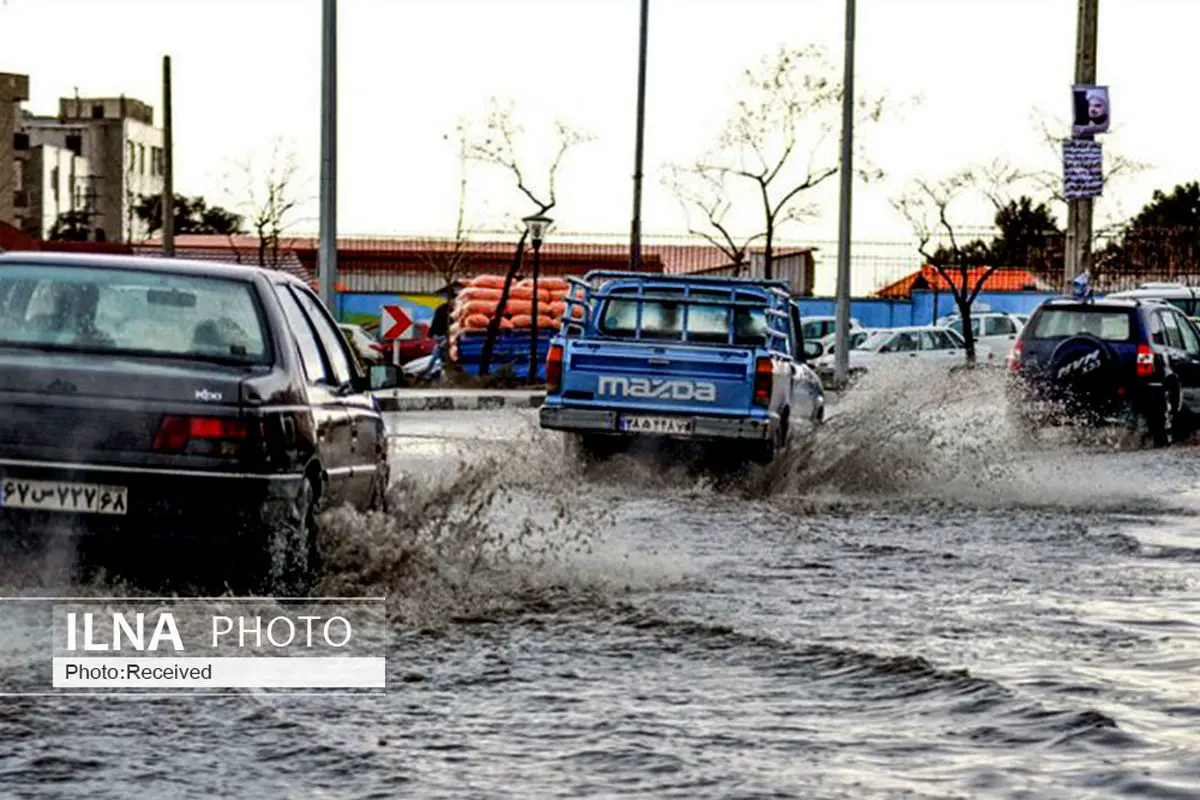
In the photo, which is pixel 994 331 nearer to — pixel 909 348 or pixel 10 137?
pixel 909 348

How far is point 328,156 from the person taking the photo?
97.9 ft

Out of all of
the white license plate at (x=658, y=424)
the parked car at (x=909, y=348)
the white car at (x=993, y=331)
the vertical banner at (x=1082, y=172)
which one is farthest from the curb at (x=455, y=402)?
the white license plate at (x=658, y=424)

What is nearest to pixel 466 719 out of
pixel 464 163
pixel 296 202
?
pixel 464 163

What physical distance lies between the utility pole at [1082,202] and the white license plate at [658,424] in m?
15.9

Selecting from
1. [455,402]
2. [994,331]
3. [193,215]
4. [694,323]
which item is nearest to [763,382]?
[694,323]

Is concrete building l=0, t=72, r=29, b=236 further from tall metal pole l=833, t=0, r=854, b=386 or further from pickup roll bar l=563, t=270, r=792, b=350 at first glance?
pickup roll bar l=563, t=270, r=792, b=350

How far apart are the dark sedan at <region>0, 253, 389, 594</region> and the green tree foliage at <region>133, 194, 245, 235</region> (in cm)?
10349

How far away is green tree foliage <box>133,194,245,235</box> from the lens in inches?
4550

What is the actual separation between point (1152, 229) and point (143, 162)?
7745cm

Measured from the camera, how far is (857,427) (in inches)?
797

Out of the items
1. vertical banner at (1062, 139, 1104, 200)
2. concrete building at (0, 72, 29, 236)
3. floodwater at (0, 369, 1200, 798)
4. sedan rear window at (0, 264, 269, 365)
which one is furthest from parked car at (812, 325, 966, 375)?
concrete building at (0, 72, 29, 236)

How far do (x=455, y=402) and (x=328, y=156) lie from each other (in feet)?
32.0

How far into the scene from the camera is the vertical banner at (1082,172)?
3331cm

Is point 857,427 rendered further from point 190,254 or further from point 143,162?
point 143,162
